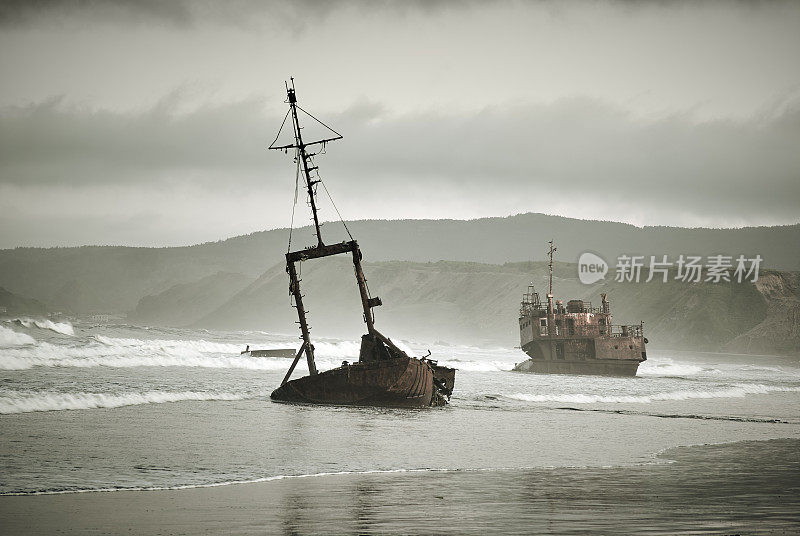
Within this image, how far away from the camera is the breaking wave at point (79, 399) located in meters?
21.7

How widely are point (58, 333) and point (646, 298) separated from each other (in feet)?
340

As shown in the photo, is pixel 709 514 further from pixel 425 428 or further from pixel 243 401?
pixel 243 401

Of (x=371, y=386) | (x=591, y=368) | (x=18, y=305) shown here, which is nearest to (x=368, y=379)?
(x=371, y=386)

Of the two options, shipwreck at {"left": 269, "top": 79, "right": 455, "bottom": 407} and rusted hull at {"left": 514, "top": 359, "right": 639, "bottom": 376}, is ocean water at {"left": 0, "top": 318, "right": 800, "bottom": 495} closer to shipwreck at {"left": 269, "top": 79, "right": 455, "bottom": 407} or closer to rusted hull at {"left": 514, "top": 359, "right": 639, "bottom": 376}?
shipwreck at {"left": 269, "top": 79, "right": 455, "bottom": 407}

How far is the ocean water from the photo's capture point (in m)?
14.1

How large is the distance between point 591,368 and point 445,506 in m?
53.8

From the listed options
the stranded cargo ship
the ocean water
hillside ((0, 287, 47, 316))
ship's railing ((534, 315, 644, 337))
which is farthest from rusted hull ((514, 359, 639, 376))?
hillside ((0, 287, 47, 316))

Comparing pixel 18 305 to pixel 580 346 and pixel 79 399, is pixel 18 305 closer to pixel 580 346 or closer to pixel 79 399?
pixel 580 346

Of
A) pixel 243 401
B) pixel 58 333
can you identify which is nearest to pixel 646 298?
pixel 58 333

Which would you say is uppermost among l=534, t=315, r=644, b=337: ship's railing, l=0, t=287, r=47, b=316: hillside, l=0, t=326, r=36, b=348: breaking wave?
l=0, t=287, r=47, b=316: hillside

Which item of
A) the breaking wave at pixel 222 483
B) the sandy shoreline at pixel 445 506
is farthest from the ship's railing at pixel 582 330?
the breaking wave at pixel 222 483

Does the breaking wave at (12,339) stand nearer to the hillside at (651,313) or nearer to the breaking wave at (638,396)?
the breaking wave at (638,396)

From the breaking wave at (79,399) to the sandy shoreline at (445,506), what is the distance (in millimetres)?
11401

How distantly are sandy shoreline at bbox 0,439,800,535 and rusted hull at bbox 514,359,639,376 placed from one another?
48.0m
